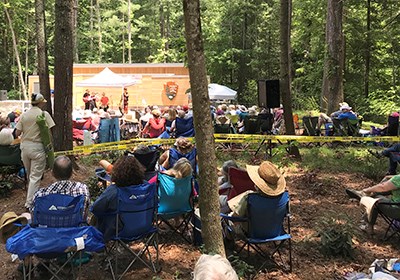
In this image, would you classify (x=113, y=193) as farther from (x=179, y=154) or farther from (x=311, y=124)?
(x=311, y=124)

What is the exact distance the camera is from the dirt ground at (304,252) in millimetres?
3961

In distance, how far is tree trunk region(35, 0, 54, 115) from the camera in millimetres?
8820

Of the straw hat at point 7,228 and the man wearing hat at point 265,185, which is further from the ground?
the man wearing hat at point 265,185

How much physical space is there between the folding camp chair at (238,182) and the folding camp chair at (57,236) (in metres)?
1.58

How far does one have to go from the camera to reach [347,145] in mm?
11609

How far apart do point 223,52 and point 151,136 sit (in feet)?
74.8

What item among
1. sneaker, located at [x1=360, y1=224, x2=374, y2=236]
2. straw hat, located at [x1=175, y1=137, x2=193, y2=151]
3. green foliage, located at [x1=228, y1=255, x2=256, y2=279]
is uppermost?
straw hat, located at [x1=175, y1=137, x2=193, y2=151]

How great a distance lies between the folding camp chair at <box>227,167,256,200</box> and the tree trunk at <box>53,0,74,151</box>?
3796 millimetres

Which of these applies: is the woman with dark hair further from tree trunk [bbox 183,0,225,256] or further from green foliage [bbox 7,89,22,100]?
green foliage [bbox 7,89,22,100]

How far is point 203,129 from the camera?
10.6ft

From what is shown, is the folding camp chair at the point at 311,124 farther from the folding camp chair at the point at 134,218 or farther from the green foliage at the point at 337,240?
the folding camp chair at the point at 134,218

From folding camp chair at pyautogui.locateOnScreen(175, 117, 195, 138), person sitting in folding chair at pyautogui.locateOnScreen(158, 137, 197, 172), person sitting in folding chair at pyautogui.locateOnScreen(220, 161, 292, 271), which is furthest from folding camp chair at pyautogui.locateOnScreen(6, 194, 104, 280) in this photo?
folding camp chair at pyautogui.locateOnScreen(175, 117, 195, 138)

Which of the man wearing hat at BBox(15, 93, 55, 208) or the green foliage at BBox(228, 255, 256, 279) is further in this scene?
the man wearing hat at BBox(15, 93, 55, 208)

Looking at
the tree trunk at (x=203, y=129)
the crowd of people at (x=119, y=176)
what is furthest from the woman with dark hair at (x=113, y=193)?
the tree trunk at (x=203, y=129)
